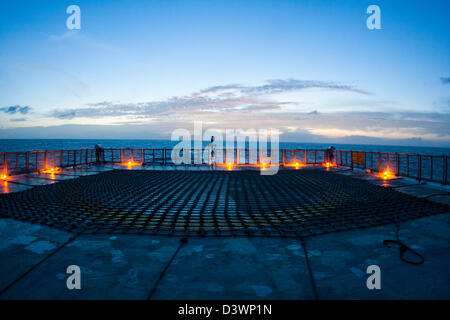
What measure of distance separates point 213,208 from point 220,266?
2580 millimetres

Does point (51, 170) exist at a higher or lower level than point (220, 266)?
higher

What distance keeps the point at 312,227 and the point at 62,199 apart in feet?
20.0

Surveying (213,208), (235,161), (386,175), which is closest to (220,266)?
(213,208)

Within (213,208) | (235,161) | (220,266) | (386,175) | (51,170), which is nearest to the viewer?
(220,266)

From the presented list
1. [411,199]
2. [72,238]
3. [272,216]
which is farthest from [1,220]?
[411,199]

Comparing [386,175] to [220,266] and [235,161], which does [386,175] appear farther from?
[220,266]

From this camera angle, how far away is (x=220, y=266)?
3.03 m

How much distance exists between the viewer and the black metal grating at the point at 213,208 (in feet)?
14.3

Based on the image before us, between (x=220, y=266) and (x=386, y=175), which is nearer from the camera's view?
(x=220, y=266)

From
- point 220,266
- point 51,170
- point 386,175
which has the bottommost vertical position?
point 220,266

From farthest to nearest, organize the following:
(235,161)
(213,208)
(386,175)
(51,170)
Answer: (235,161) < (51,170) < (386,175) < (213,208)

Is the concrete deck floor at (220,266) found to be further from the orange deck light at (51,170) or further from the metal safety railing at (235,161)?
the orange deck light at (51,170)

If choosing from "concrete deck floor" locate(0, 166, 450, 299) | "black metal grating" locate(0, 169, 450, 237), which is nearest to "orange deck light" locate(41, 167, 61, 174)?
"black metal grating" locate(0, 169, 450, 237)
